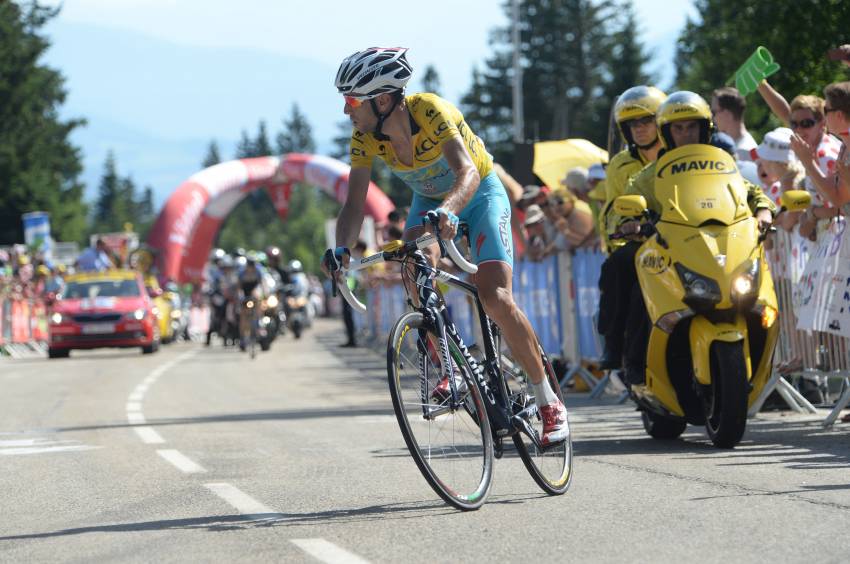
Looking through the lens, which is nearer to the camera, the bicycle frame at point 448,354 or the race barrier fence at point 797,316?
the bicycle frame at point 448,354

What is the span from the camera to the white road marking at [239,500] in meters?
7.06

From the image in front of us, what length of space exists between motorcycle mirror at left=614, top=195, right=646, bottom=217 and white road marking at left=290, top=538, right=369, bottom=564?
3.42 meters

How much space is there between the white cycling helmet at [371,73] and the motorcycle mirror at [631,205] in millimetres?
2098

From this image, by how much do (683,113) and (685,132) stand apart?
5.0 inches

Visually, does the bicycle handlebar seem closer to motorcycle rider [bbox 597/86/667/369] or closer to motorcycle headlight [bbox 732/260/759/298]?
motorcycle headlight [bbox 732/260/759/298]

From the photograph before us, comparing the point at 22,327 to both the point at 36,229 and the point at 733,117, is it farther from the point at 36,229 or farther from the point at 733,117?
the point at 733,117

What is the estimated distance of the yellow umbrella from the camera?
59.6 ft

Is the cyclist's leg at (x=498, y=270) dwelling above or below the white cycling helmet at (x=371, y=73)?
below

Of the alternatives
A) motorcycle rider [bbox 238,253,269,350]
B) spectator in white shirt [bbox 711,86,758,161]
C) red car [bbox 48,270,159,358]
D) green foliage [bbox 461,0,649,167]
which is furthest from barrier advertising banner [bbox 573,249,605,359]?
green foliage [bbox 461,0,649,167]

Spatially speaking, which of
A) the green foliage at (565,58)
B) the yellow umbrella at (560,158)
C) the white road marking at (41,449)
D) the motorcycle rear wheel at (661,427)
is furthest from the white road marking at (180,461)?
the green foliage at (565,58)

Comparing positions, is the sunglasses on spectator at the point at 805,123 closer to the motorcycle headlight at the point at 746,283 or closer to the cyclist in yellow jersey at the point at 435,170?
the motorcycle headlight at the point at 746,283

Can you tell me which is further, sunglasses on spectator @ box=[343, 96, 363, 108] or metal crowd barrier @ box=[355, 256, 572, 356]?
metal crowd barrier @ box=[355, 256, 572, 356]

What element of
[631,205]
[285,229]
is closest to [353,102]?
[631,205]

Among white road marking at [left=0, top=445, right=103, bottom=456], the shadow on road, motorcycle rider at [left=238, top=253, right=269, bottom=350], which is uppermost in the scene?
motorcycle rider at [left=238, top=253, right=269, bottom=350]
